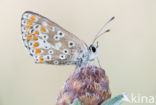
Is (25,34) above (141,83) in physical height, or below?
Result: above

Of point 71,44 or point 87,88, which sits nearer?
point 87,88

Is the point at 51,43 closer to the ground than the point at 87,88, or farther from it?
farther from it

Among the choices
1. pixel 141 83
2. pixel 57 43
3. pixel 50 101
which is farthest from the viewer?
pixel 50 101

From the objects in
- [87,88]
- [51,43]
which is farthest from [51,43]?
[87,88]

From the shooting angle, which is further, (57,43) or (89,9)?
(89,9)

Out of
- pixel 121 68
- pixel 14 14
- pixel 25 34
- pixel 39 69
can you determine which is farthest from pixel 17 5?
pixel 121 68

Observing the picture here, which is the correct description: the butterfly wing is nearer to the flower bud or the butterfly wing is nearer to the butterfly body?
the butterfly body

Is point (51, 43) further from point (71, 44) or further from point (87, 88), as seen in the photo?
point (87, 88)

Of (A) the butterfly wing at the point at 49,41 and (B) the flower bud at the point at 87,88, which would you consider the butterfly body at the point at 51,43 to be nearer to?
(A) the butterfly wing at the point at 49,41

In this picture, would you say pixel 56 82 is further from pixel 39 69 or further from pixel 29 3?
pixel 29 3
